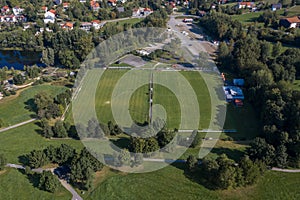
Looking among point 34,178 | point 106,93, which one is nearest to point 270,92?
point 106,93

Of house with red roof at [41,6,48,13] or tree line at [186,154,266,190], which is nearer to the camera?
tree line at [186,154,266,190]

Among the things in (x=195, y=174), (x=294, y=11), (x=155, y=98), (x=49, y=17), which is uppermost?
(x=294, y=11)

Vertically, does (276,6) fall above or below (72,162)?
above

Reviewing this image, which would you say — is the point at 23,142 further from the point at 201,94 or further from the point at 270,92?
the point at 270,92

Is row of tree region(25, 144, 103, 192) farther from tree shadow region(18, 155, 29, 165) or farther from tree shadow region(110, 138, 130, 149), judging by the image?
tree shadow region(110, 138, 130, 149)

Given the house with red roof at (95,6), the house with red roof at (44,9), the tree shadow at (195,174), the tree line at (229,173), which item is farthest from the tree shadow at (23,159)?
the house with red roof at (44,9)

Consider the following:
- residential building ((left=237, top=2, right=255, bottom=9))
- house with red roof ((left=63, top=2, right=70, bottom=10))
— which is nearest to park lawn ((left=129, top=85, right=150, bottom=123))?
residential building ((left=237, top=2, right=255, bottom=9))

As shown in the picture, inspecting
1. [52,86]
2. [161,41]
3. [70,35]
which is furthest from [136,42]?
[52,86]
